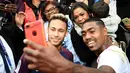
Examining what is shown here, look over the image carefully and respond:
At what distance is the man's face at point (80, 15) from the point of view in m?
3.53

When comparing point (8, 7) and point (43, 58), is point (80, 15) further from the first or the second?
point (43, 58)

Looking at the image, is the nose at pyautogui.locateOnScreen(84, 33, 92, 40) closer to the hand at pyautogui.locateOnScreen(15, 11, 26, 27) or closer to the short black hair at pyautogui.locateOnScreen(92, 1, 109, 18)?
the short black hair at pyautogui.locateOnScreen(92, 1, 109, 18)

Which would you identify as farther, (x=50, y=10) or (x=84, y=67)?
(x=50, y=10)

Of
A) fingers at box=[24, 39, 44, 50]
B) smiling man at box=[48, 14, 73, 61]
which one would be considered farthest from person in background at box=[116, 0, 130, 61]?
fingers at box=[24, 39, 44, 50]

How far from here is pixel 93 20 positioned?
282 centimetres

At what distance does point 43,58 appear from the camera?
4.04 ft

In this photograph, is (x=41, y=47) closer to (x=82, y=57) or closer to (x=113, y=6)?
(x=82, y=57)

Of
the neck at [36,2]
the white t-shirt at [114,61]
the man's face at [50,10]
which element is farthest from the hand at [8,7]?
the white t-shirt at [114,61]

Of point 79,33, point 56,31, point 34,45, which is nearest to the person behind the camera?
point 34,45

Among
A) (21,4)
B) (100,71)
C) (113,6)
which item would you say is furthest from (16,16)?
(100,71)

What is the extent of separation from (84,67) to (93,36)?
1.30m

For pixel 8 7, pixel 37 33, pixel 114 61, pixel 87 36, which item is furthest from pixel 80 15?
pixel 37 33

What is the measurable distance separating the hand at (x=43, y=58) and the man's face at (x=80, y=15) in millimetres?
2270

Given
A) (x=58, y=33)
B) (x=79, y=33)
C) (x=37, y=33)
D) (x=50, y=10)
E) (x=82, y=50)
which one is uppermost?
(x=37, y=33)
